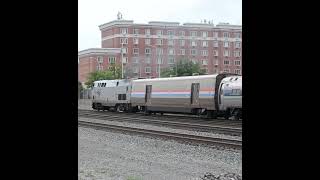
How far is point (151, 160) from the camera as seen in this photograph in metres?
9.69

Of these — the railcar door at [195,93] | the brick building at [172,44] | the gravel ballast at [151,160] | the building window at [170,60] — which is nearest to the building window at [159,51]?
the brick building at [172,44]

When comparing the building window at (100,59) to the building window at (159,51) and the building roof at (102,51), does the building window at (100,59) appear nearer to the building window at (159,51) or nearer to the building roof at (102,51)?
the building roof at (102,51)

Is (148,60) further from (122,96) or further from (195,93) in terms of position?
(195,93)

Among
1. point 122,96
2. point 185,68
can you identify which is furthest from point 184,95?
point 185,68

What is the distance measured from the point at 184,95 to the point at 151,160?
14936mm

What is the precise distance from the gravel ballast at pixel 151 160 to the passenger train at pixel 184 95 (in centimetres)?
871

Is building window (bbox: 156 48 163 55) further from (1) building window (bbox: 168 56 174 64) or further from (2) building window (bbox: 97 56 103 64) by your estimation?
(2) building window (bbox: 97 56 103 64)
